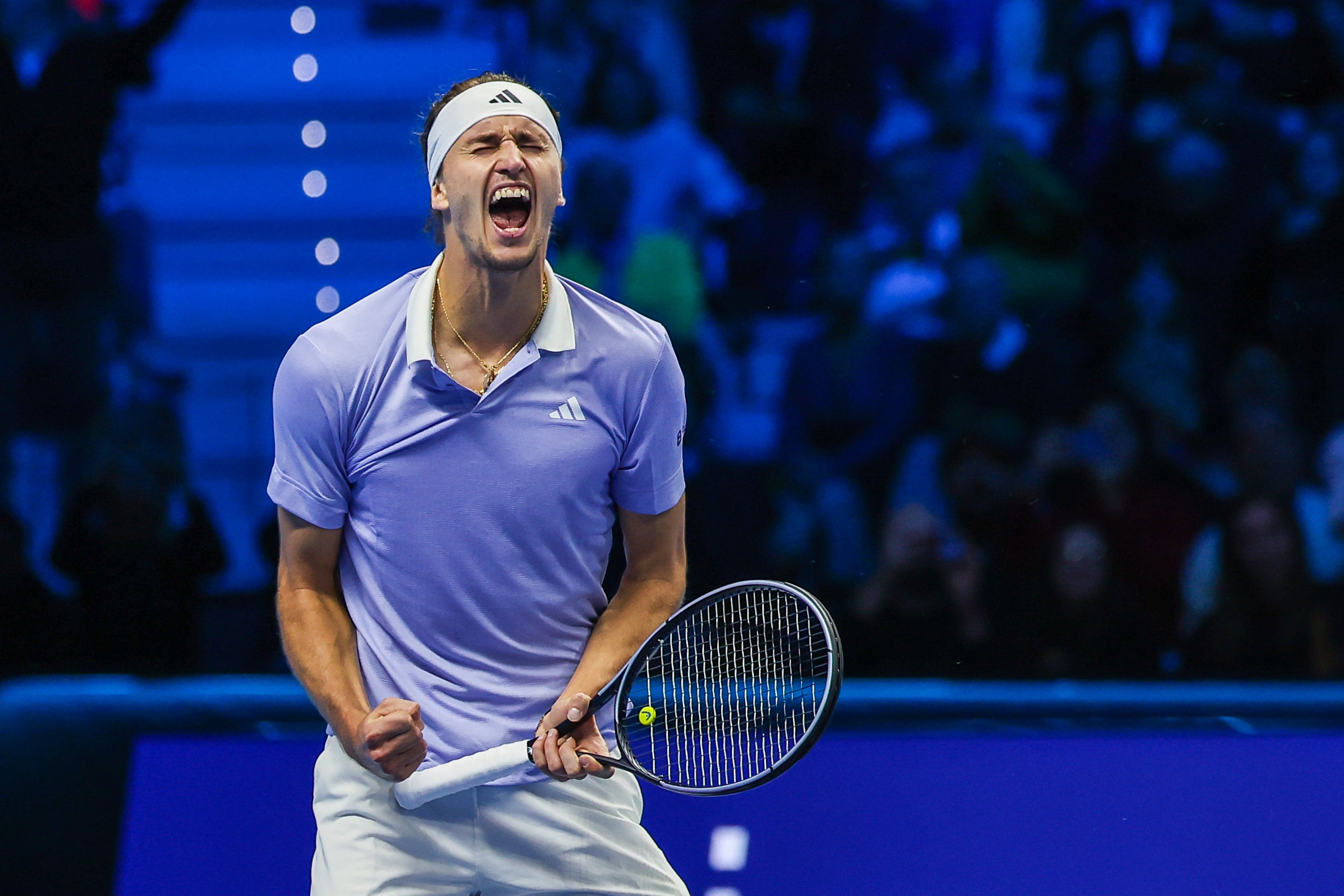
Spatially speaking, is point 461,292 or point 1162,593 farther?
point 1162,593

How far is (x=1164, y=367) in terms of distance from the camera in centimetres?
392

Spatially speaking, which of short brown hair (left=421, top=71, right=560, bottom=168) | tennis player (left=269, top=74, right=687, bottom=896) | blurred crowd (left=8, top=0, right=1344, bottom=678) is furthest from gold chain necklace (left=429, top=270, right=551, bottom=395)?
blurred crowd (left=8, top=0, right=1344, bottom=678)

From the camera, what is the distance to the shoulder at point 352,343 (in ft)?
5.99

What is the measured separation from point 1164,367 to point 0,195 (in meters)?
3.11

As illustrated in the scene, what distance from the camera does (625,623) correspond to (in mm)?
1932

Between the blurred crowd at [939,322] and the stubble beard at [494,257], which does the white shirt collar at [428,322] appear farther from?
the blurred crowd at [939,322]

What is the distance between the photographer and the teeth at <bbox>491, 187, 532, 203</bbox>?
1858mm

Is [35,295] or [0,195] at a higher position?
[0,195]

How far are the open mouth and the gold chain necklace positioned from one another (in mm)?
100

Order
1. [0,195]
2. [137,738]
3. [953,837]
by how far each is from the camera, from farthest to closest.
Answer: [0,195] < [137,738] < [953,837]

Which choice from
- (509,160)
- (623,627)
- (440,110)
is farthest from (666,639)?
(440,110)

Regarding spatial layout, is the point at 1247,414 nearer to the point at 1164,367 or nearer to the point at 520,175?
the point at 1164,367

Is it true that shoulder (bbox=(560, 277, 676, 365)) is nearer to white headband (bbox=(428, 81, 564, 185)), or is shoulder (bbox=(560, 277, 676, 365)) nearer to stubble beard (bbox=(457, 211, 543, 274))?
stubble beard (bbox=(457, 211, 543, 274))

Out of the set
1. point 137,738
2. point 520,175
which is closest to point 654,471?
point 520,175
